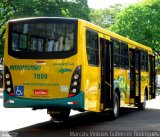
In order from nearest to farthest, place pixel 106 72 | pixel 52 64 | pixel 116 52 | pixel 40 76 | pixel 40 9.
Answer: pixel 52 64 < pixel 40 76 < pixel 106 72 < pixel 116 52 < pixel 40 9

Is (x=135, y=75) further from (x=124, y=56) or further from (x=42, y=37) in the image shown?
(x=42, y=37)

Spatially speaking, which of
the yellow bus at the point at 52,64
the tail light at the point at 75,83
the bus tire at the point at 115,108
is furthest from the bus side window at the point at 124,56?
the tail light at the point at 75,83

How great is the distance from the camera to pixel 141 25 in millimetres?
60906

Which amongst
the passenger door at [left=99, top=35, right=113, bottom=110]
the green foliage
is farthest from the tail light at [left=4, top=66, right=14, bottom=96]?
the green foliage

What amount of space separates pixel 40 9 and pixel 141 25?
18.1 metres

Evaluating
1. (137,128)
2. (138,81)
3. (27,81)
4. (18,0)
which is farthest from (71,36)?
(18,0)

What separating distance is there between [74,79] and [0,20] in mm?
36979

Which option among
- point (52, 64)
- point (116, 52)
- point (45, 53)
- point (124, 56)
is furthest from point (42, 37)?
point (124, 56)

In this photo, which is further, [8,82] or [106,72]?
[106,72]

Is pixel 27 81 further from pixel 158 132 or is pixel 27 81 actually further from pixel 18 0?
pixel 18 0

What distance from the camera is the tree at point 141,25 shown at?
2377 inches

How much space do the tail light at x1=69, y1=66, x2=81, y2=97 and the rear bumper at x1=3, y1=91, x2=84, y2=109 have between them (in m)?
0.13

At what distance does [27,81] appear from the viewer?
13.6m

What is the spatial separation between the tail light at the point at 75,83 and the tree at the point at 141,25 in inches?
1862
